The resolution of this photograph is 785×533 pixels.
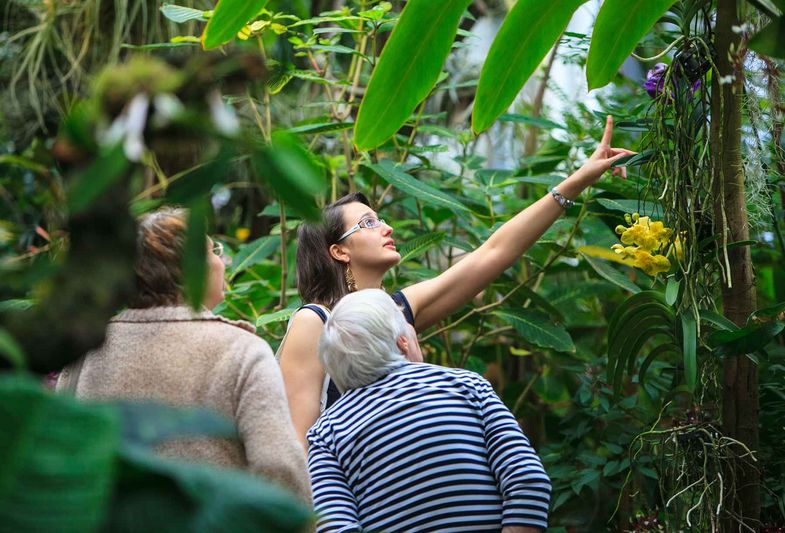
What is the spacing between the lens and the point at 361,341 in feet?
→ 6.07

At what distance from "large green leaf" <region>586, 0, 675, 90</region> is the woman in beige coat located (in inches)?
32.3

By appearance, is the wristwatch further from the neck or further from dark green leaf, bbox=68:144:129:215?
dark green leaf, bbox=68:144:129:215

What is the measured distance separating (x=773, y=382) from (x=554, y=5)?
129 cm

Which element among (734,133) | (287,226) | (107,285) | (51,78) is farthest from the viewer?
(51,78)

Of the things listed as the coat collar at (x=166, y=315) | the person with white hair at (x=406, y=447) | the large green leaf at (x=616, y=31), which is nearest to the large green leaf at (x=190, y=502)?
the coat collar at (x=166, y=315)

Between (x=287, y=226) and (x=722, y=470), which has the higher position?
(x=722, y=470)

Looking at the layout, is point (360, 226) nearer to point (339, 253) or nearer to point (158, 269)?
point (339, 253)

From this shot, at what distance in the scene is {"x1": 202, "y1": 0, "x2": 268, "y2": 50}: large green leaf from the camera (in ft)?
4.83

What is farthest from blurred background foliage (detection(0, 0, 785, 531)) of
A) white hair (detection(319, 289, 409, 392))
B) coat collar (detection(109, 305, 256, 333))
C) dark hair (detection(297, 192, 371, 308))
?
white hair (detection(319, 289, 409, 392))

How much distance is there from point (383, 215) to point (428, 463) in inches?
66.6

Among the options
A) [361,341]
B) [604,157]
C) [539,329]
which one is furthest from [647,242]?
[539,329]

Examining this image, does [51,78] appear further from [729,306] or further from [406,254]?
[729,306]

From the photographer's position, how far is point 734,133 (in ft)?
6.41

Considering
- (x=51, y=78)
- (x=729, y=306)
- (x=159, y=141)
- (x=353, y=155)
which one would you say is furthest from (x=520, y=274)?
(x=159, y=141)
